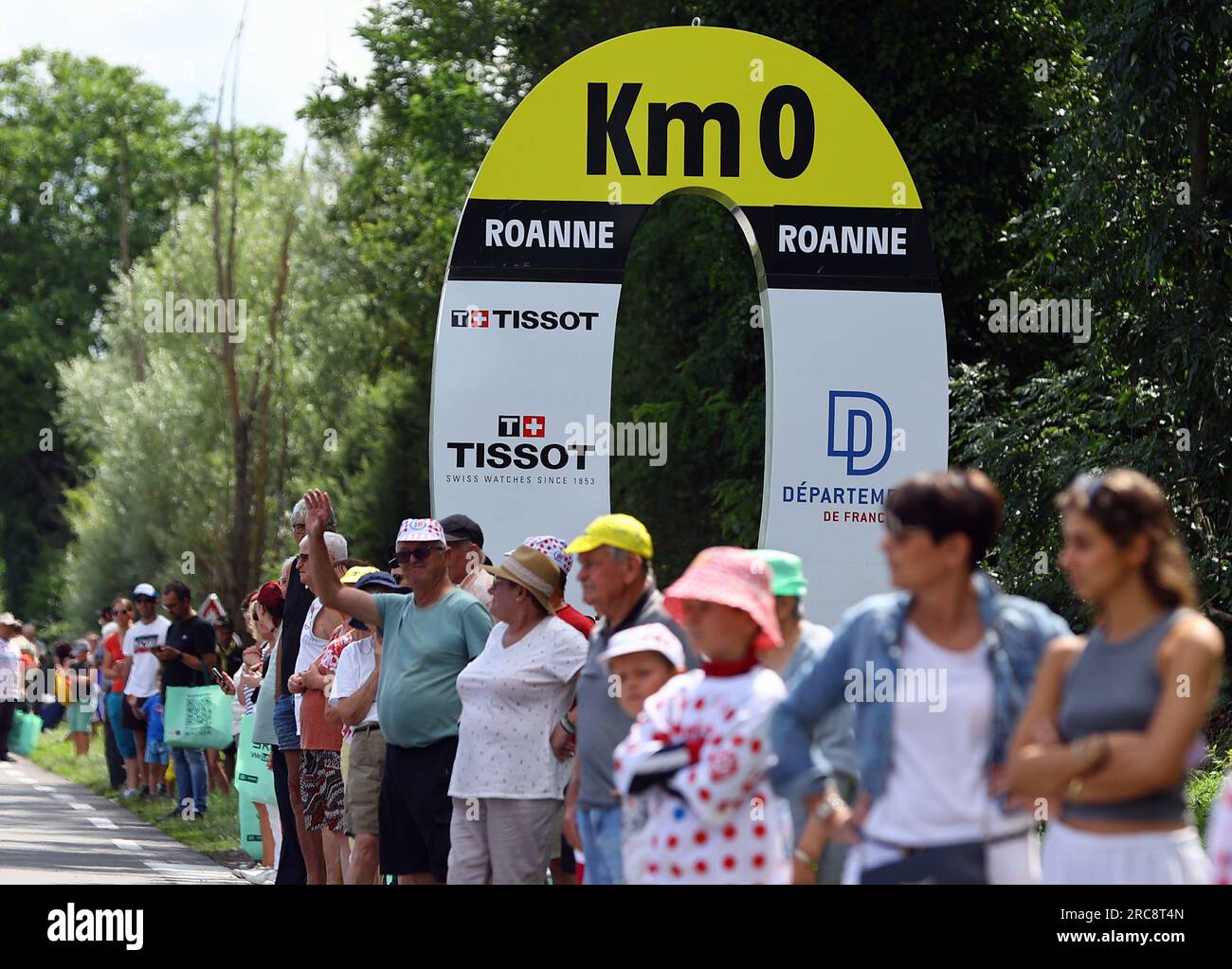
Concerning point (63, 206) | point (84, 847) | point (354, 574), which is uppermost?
point (63, 206)

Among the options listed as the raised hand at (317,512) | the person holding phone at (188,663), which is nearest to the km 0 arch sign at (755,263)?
the raised hand at (317,512)

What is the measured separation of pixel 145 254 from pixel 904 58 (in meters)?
39.5

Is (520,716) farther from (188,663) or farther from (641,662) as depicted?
(188,663)

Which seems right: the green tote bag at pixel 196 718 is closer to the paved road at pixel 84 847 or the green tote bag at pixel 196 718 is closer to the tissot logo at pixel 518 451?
the paved road at pixel 84 847

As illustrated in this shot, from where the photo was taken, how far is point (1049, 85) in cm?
2342

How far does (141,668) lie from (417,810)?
11318 millimetres

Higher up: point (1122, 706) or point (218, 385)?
point (218, 385)

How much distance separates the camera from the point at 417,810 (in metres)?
9.16

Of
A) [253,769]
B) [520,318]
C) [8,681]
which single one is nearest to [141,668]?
[8,681]

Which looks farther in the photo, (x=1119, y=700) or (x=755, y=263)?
(x=755, y=263)

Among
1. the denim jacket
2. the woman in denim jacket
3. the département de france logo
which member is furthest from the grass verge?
the woman in denim jacket

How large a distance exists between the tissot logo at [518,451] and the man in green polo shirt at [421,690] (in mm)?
3489
